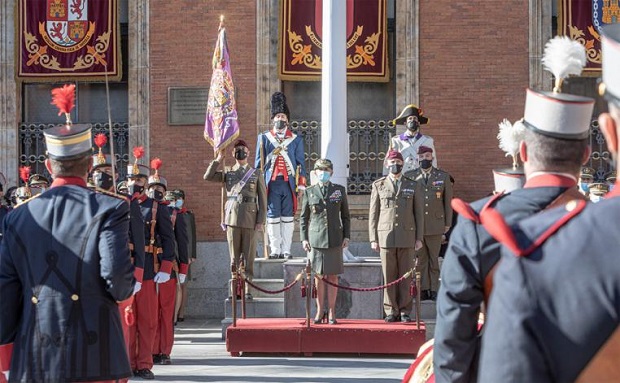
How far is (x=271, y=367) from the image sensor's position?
42.5 ft

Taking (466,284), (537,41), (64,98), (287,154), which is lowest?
(466,284)

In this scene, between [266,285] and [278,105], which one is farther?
[278,105]

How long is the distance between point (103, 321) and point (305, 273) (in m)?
8.88

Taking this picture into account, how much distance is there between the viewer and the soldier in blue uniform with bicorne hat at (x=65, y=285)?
5.97m

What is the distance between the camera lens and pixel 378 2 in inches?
806

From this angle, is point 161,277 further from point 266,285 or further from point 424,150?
point 424,150

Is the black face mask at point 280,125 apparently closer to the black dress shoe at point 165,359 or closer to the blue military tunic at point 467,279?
the black dress shoe at point 165,359

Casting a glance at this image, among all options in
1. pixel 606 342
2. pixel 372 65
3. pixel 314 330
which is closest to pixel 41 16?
pixel 372 65

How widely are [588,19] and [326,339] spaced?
886 centimetres

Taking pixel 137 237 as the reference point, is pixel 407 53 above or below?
Result: above

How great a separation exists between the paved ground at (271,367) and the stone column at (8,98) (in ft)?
21.5

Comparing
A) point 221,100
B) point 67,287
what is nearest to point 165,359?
point 221,100

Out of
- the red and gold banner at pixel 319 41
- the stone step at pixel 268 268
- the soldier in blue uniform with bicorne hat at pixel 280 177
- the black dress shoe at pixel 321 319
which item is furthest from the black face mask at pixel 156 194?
the red and gold banner at pixel 319 41

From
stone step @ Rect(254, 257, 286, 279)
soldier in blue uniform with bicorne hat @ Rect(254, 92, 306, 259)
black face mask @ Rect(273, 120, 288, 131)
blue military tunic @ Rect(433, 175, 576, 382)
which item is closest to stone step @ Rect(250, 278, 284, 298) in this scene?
stone step @ Rect(254, 257, 286, 279)
